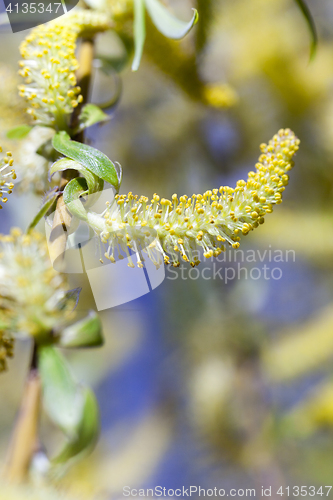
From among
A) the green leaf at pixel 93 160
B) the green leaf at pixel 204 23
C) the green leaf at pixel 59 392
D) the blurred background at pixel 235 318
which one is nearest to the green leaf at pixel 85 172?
the green leaf at pixel 93 160

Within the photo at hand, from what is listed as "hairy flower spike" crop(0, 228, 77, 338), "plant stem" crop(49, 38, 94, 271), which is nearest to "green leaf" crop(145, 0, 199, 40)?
"plant stem" crop(49, 38, 94, 271)

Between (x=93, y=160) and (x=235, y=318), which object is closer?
(x=93, y=160)

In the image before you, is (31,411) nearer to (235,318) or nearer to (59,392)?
(59,392)

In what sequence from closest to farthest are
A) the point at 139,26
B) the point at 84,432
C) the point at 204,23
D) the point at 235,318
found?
the point at 84,432 < the point at 139,26 < the point at 204,23 < the point at 235,318

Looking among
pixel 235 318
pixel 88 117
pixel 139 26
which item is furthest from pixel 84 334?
pixel 235 318

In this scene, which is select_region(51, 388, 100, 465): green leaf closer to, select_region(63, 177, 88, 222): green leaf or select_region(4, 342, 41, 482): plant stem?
select_region(4, 342, 41, 482): plant stem

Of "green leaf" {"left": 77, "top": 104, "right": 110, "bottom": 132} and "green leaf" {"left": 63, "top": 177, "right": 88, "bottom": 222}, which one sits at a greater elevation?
"green leaf" {"left": 77, "top": 104, "right": 110, "bottom": 132}

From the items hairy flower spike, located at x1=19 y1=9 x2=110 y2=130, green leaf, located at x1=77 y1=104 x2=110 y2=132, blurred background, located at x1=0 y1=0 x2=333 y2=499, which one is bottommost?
blurred background, located at x1=0 y1=0 x2=333 y2=499

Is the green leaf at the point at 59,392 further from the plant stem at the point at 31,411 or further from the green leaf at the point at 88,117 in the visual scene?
the green leaf at the point at 88,117

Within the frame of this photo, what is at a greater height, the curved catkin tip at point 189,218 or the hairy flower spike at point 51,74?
the hairy flower spike at point 51,74
